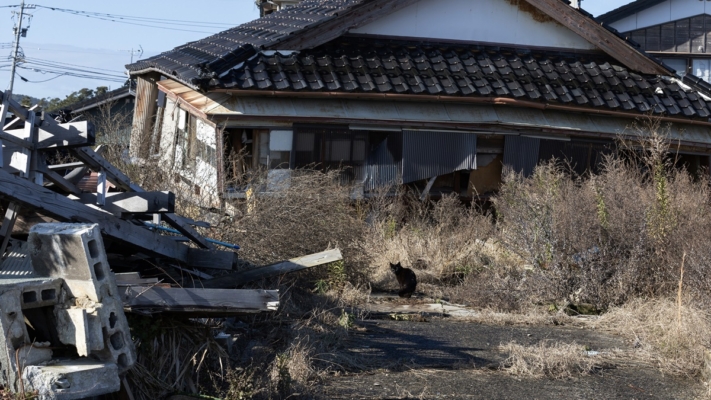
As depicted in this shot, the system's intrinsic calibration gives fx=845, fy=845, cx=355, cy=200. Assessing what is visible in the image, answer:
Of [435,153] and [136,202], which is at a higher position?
[435,153]

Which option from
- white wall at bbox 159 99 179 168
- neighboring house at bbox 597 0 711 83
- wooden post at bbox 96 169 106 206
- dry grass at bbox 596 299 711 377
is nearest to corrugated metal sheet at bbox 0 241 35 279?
wooden post at bbox 96 169 106 206

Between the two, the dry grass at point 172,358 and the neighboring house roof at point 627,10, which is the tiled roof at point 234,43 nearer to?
the dry grass at point 172,358

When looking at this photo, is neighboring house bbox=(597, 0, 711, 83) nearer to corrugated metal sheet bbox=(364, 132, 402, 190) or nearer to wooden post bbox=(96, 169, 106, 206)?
corrugated metal sheet bbox=(364, 132, 402, 190)

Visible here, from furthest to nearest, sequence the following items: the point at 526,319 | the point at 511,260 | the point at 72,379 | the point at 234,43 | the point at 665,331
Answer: the point at 234,43
the point at 511,260
the point at 526,319
the point at 665,331
the point at 72,379

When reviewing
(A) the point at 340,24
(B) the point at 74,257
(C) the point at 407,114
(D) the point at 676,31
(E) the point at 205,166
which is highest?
(D) the point at 676,31

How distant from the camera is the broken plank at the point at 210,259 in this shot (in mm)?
8375

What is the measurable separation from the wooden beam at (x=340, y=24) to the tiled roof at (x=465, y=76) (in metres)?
0.18

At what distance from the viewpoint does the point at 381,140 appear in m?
14.8

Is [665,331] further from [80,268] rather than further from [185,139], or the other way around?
[185,139]

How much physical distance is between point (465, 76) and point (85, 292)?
10.8 m

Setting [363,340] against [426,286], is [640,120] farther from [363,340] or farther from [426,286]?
[363,340]

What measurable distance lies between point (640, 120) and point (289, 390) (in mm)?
11144

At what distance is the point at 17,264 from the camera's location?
19.9 ft

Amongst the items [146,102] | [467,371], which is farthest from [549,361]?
[146,102]
